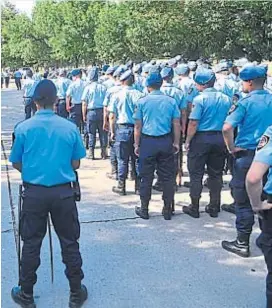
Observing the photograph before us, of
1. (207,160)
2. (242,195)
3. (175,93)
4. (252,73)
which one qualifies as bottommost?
(242,195)

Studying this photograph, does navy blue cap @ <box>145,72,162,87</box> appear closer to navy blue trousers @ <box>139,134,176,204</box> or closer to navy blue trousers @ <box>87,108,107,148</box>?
navy blue trousers @ <box>139,134,176,204</box>

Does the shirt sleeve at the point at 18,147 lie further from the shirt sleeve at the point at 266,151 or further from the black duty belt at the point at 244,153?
the black duty belt at the point at 244,153

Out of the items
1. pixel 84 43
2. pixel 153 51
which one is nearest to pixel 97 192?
pixel 153 51

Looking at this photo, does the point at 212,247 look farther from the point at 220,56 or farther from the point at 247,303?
the point at 220,56

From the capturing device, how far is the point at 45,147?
3770 mm

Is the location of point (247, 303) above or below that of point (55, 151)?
below

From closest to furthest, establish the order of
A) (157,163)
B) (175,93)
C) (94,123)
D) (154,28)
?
1. (157,163)
2. (175,93)
3. (94,123)
4. (154,28)

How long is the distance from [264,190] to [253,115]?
1.50 meters

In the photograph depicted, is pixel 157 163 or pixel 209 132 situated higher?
pixel 209 132

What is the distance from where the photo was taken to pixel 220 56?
29.0 meters

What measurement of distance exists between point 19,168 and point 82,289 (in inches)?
43.6

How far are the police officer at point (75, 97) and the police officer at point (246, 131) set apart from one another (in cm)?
661

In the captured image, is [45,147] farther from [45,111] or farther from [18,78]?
[18,78]

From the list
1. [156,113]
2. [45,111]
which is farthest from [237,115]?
[45,111]
